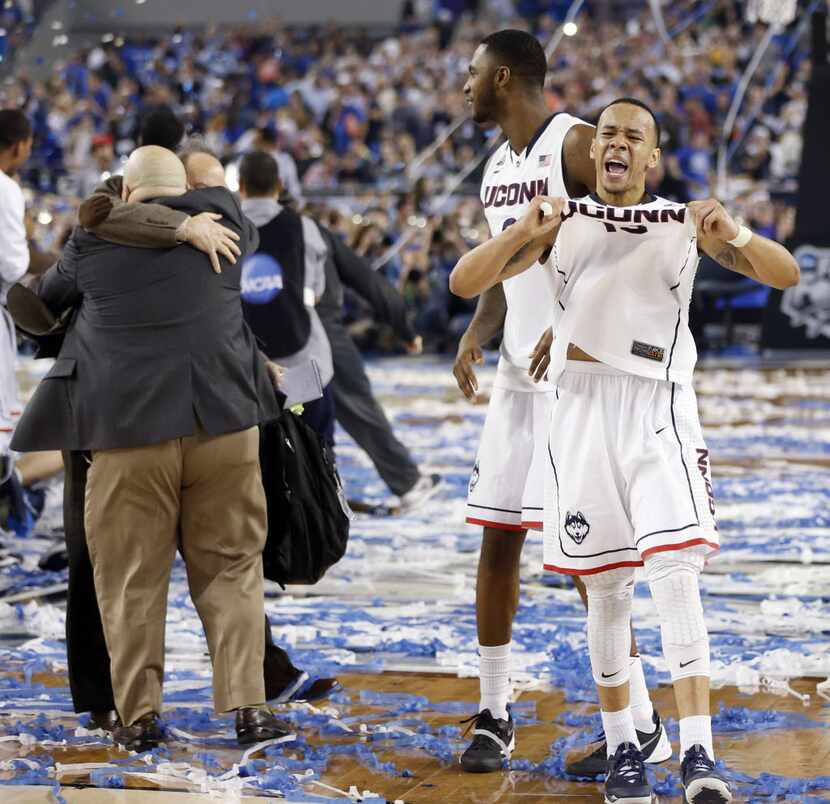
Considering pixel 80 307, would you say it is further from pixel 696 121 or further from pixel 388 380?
pixel 696 121

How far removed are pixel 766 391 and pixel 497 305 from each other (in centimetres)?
1012

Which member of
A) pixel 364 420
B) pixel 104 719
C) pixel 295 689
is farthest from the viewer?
pixel 364 420

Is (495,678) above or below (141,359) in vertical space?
below

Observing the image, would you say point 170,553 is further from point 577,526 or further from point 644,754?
point 644,754

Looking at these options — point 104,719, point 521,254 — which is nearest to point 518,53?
point 521,254

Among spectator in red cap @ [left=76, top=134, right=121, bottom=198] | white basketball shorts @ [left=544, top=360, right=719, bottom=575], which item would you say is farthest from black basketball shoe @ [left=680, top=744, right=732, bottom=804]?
spectator in red cap @ [left=76, top=134, right=121, bottom=198]

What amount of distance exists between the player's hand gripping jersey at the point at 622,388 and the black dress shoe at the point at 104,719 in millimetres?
1635

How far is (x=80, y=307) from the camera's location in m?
4.69

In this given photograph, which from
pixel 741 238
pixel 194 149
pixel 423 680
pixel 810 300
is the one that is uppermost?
pixel 194 149

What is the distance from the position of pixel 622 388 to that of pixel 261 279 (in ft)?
11.1

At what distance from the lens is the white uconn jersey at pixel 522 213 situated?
4320 mm

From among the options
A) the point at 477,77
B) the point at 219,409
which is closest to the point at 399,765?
the point at 219,409

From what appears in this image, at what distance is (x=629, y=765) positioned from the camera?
3.82 meters

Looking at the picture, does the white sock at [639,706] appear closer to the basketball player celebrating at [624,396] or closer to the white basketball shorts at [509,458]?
the basketball player celebrating at [624,396]
